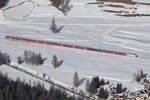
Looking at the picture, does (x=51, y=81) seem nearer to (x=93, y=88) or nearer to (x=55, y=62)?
(x=55, y=62)

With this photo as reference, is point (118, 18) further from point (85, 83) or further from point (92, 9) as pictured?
point (85, 83)

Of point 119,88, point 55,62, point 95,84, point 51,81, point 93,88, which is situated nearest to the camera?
point 93,88

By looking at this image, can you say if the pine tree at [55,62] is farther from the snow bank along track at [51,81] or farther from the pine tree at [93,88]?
the pine tree at [93,88]

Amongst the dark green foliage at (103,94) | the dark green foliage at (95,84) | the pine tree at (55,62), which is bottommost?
the dark green foliage at (103,94)

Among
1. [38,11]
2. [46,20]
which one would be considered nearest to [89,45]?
[46,20]

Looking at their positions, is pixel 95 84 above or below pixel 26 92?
above

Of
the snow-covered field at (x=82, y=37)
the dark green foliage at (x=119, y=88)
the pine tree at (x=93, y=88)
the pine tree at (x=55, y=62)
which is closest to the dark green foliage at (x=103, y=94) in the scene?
the pine tree at (x=93, y=88)

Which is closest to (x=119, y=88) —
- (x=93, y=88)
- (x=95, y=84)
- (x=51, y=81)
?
(x=95, y=84)
